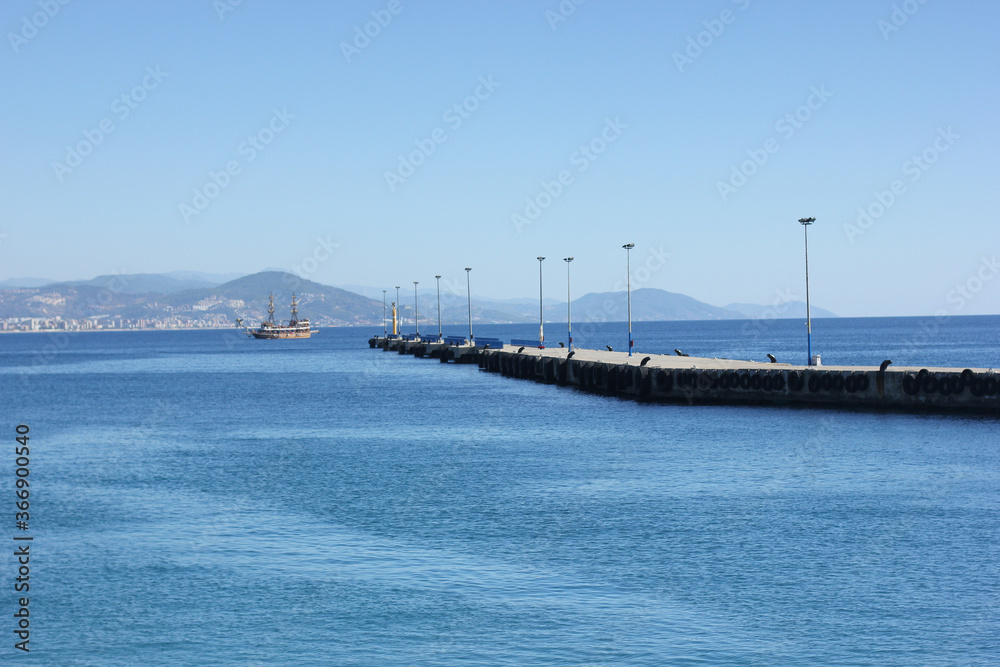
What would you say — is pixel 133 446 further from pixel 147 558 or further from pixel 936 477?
pixel 936 477

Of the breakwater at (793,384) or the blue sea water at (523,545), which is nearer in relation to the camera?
the blue sea water at (523,545)

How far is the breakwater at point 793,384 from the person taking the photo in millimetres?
53062

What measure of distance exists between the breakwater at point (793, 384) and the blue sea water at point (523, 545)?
105 inches

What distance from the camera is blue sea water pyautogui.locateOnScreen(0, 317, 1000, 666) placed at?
1814 cm

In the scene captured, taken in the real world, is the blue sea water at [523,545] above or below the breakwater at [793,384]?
below

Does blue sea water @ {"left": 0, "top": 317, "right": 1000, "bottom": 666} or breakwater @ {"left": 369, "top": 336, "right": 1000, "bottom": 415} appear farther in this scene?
breakwater @ {"left": 369, "top": 336, "right": 1000, "bottom": 415}

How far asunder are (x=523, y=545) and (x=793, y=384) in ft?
123

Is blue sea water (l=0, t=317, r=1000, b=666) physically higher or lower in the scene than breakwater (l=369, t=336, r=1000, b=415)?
lower

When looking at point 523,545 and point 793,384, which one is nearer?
point 523,545

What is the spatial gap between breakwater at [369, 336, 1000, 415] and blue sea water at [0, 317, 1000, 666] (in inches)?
105

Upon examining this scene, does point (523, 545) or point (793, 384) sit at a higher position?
point (793, 384)

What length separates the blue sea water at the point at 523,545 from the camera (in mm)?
18141

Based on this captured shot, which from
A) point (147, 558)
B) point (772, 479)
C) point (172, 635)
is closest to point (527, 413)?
point (772, 479)

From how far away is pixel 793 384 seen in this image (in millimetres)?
58875
